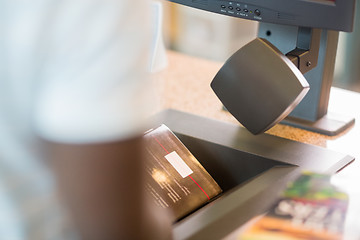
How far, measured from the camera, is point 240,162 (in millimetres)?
930

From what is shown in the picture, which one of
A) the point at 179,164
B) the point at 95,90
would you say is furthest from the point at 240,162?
the point at 95,90

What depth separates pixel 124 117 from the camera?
0.29 meters

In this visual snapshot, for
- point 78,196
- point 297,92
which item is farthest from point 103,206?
point 297,92

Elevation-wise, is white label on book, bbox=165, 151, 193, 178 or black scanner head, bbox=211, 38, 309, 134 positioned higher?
black scanner head, bbox=211, 38, 309, 134

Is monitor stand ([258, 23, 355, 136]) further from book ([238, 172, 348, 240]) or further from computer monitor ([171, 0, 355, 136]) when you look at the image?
book ([238, 172, 348, 240])

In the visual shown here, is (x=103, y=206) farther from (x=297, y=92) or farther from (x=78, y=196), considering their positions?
(x=297, y=92)

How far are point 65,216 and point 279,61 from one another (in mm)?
568

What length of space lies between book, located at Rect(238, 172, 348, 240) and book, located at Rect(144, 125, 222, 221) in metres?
0.17

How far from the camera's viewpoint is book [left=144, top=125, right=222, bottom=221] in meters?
0.82

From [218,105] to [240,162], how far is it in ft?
0.92

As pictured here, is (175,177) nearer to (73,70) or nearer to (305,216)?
(305,216)

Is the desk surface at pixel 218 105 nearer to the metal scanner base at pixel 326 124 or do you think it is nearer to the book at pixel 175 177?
the metal scanner base at pixel 326 124

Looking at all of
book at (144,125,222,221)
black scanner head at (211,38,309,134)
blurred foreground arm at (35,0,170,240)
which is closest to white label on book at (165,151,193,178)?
book at (144,125,222,221)

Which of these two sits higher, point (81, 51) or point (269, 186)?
point (81, 51)
